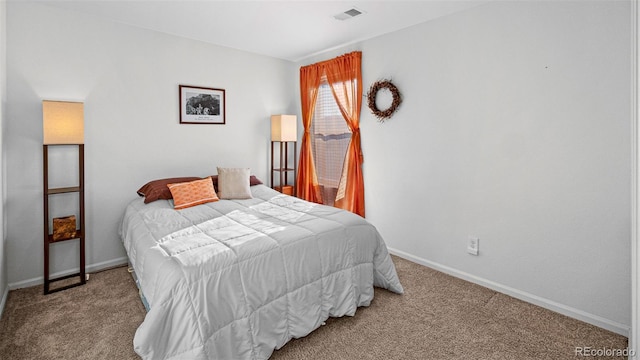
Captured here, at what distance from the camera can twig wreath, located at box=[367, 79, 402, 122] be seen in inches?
141

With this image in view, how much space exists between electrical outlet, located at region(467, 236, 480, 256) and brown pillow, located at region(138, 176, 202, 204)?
3.02 metres

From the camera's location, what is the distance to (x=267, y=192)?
3.87 m

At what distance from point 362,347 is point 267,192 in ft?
7.16

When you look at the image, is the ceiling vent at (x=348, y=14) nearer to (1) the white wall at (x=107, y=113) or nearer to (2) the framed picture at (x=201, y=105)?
(1) the white wall at (x=107, y=113)

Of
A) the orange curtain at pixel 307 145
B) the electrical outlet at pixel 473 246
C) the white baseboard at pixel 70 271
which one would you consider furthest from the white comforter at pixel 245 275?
the orange curtain at pixel 307 145

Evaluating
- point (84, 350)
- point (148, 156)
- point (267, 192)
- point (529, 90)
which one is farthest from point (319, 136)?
point (84, 350)

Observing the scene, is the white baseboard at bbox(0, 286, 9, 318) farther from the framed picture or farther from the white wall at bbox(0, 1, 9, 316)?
the framed picture

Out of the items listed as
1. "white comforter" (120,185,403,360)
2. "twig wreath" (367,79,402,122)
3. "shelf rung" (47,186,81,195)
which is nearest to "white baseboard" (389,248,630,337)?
"white comforter" (120,185,403,360)

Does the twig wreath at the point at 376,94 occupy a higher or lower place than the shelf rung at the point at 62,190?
higher

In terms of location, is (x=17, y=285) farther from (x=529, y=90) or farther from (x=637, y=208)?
(x=529, y=90)

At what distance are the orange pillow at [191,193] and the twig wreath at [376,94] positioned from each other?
203cm

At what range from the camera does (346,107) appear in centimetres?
415

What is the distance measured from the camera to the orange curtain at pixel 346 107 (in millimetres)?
4012

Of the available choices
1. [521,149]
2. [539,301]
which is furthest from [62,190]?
[539,301]
